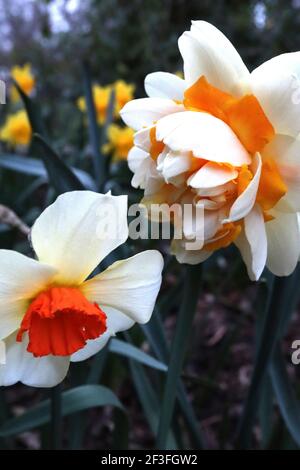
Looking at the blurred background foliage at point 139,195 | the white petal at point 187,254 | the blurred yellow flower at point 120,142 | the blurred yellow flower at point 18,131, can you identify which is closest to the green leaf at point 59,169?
the blurred background foliage at point 139,195

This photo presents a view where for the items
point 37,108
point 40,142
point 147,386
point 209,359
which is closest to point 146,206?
point 40,142

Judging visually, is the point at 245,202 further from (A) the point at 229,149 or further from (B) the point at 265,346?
(B) the point at 265,346

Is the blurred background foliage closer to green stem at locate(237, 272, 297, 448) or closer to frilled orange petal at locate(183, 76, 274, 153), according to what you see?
green stem at locate(237, 272, 297, 448)

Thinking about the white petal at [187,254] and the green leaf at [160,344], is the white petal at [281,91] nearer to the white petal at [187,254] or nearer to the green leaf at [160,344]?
the white petal at [187,254]

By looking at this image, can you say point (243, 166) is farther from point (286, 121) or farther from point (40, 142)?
point (40, 142)
